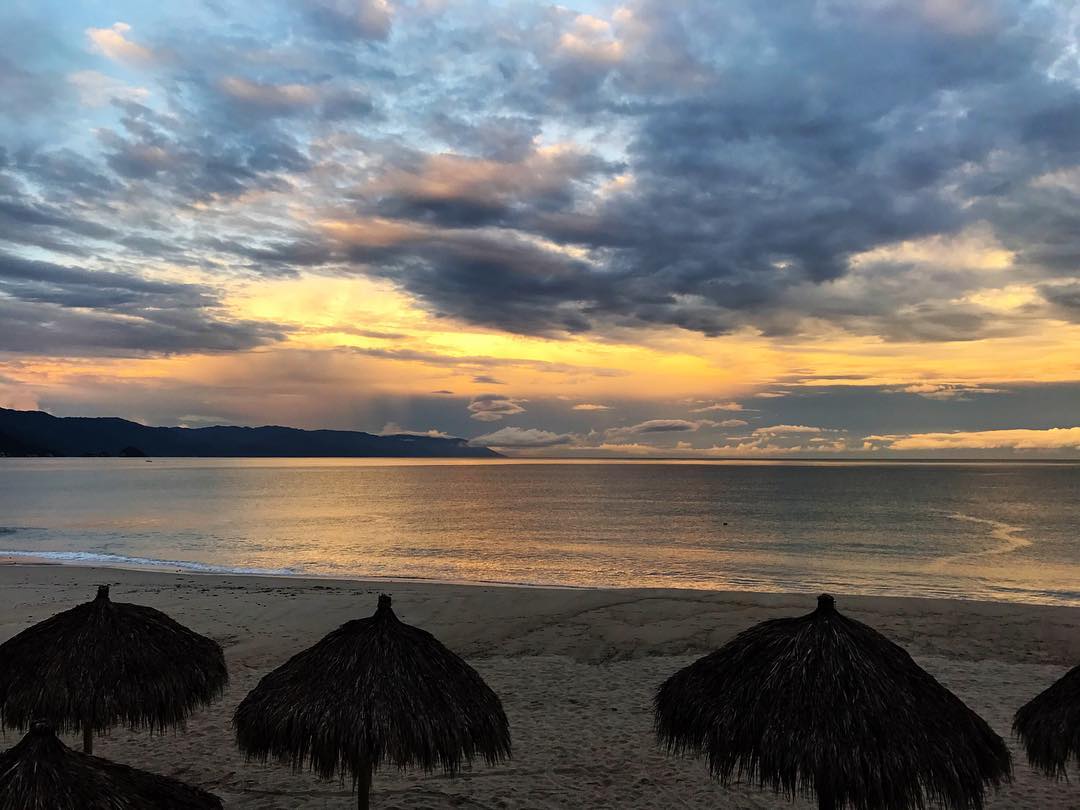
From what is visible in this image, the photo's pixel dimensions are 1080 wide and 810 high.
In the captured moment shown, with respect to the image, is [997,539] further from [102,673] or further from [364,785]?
[102,673]

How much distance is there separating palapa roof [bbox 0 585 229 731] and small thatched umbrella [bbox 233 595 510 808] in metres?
1.58

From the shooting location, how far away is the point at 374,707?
23.3 feet

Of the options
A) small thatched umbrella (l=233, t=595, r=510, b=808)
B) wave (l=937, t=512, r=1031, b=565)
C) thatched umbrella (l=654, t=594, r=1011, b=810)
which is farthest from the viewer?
wave (l=937, t=512, r=1031, b=565)

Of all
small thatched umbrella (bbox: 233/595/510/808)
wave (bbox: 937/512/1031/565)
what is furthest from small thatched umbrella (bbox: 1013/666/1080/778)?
wave (bbox: 937/512/1031/565)

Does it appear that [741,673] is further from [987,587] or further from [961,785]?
[987,587]

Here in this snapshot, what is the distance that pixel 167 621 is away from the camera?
955cm

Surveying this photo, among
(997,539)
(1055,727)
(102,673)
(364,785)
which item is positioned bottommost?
(997,539)

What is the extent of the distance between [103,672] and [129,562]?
102 feet

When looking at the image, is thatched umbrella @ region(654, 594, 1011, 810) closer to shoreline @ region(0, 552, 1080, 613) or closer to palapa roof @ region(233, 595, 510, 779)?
palapa roof @ region(233, 595, 510, 779)

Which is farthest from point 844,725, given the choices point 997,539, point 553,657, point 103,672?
point 997,539

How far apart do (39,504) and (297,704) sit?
8282 cm

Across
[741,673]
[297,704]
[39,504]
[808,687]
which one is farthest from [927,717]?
[39,504]

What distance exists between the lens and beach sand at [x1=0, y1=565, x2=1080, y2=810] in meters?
9.38

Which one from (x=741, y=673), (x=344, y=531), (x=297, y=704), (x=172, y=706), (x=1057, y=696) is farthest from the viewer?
(x=344, y=531)
